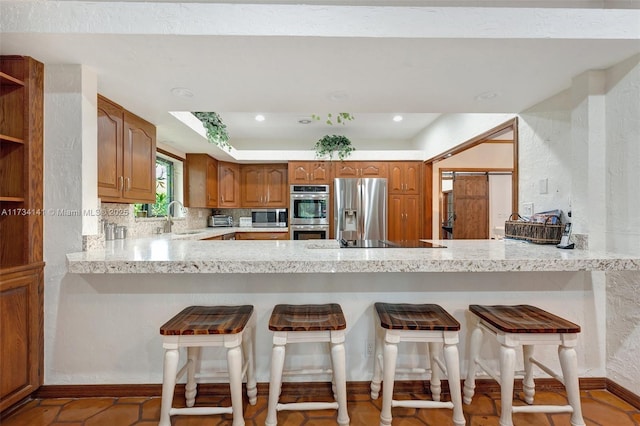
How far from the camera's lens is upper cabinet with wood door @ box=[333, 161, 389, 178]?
4.53 meters

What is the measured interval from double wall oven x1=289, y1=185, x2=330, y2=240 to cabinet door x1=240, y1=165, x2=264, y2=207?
71cm

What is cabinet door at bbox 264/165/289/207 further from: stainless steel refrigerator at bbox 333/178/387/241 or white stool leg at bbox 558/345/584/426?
white stool leg at bbox 558/345/584/426

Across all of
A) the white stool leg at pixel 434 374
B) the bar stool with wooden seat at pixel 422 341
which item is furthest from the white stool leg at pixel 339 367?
the white stool leg at pixel 434 374

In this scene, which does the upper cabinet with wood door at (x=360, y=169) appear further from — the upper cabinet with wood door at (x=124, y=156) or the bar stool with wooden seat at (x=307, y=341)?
the bar stool with wooden seat at (x=307, y=341)

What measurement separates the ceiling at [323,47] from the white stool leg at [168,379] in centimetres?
144

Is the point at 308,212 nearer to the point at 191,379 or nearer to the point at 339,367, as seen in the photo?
the point at 191,379

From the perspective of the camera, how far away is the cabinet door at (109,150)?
1983 millimetres

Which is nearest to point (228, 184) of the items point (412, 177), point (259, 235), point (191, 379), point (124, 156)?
point (259, 235)

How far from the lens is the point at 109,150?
207 centimetres

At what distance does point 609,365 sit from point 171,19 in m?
3.00

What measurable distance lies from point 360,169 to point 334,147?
53 centimetres

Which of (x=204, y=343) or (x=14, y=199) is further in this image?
(x=14, y=199)

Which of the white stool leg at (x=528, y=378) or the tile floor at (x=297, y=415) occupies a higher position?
the white stool leg at (x=528, y=378)

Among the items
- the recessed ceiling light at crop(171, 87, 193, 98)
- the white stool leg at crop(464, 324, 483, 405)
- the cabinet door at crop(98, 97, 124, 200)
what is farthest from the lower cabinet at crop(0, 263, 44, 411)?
the white stool leg at crop(464, 324, 483, 405)
